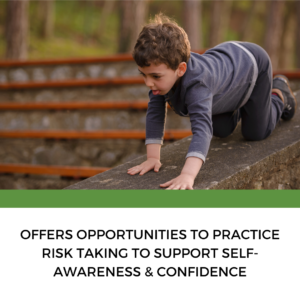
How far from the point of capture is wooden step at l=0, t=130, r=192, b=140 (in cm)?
253

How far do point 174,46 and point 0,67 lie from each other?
3.63 m

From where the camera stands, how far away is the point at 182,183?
4.53ft

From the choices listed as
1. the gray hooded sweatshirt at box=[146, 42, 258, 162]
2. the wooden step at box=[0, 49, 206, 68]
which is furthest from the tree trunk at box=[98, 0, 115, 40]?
the gray hooded sweatshirt at box=[146, 42, 258, 162]

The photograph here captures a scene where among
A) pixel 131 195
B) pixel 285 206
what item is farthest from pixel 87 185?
pixel 285 206

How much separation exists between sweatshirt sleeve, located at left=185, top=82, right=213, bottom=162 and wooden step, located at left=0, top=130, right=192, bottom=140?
0.96 m

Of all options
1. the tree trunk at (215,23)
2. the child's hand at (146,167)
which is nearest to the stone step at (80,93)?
the child's hand at (146,167)

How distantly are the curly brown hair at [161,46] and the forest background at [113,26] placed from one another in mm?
2920

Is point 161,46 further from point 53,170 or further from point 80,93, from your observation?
point 80,93

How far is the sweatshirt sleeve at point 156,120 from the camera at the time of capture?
5.74 ft

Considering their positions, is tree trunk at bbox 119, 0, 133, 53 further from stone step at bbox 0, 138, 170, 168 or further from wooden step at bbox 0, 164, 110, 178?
wooden step at bbox 0, 164, 110, 178

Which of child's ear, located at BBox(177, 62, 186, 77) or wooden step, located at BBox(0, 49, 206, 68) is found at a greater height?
child's ear, located at BBox(177, 62, 186, 77)

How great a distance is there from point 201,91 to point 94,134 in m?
1.32

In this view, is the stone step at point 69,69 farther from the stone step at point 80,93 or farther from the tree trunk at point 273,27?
the tree trunk at point 273,27

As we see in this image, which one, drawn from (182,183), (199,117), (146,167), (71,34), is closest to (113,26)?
(71,34)
